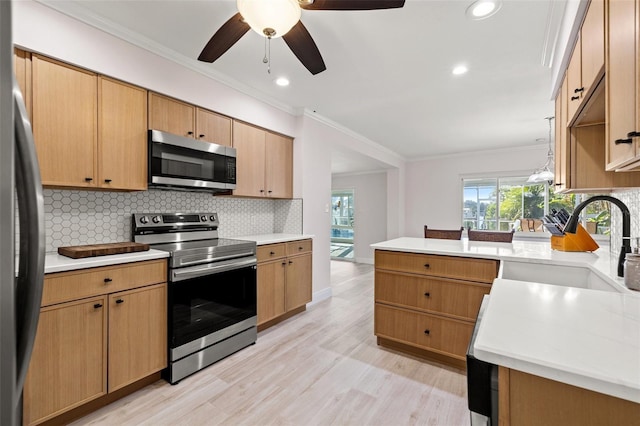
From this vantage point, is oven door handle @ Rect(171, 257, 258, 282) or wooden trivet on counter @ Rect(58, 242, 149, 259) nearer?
wooden trivet on counter @ Rect(58, 242, 149, 259)

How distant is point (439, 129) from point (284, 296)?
3.46 m

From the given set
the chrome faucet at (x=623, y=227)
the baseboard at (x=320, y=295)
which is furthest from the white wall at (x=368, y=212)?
the chrome faucet at (x=623, y=227)

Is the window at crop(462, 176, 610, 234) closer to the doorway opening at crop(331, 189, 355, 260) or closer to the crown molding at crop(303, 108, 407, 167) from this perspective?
the crown molding at crop(303, 108, 407, 167)

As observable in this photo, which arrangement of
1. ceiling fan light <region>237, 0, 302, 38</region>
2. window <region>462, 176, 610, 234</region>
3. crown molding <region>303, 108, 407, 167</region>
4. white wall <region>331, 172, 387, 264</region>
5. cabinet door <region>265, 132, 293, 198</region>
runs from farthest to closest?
white wall <region>331, 172, 387, 264</region>, window <region>462, 176, 610, 234</region>, crown molding <region>303, 108, 407, 167</region>, cabinet door <region>265, 132, 293, 198</region>, ceiling fan light <region>237, 0, 302, 38</region>

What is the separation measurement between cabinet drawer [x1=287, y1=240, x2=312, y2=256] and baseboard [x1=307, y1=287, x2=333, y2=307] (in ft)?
2.40

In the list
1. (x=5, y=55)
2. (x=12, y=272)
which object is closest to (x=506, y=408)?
(x=12, y=272)

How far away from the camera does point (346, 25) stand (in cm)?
199

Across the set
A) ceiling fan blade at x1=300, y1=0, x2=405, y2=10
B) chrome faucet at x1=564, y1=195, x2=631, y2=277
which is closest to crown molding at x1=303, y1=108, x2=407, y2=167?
ceiling fan blade at x1=300, y1=0, x2=405, y2=10

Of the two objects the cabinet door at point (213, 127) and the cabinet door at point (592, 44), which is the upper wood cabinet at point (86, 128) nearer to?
the cabinet door at point (213, 127)

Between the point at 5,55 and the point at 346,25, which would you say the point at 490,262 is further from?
the point at 5,55

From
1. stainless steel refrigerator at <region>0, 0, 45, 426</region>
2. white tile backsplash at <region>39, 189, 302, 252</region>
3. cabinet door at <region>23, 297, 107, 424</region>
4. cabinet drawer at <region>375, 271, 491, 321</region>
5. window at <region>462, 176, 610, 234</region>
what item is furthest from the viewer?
window at <region>462, 176, 610, 234</region>

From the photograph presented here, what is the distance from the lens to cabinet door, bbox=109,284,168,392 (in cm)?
178

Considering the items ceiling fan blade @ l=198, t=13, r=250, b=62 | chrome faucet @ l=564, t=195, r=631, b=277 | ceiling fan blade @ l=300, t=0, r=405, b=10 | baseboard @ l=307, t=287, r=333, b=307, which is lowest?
baseboard @ l=307, t=287, r=333, b=307

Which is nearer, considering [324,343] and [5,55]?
[5,55]
